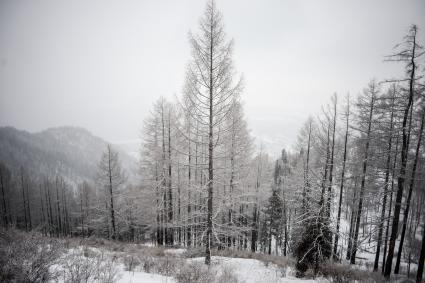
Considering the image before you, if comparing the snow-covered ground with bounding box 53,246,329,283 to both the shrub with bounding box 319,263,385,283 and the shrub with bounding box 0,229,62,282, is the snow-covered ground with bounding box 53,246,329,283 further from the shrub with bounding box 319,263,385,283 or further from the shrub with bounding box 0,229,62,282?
the shrub with bounding box 319,263,385,283

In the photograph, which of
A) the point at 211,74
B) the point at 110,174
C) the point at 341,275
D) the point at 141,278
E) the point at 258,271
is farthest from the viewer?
the point at 110,174

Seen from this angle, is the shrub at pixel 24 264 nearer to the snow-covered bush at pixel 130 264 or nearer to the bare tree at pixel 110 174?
the snow-covered bush at pixel 130 264

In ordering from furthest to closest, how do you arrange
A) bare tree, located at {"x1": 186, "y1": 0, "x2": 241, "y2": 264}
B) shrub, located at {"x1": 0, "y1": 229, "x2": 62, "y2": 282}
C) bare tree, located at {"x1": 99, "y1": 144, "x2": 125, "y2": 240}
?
bare tree, located at {"x1": 99, "y1": 144, "x2": 125, "y2": 240}
bare tree, located at {"x1": 186, "y1": 0, "x2": 241, "y2": 264}
shrub, located at {"x1": 0, "y1": 229, "x2": 62, "y2": 282}

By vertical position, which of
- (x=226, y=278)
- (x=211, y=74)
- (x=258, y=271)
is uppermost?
(x=211, y=74)

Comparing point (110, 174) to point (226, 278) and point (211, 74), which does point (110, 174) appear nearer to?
point (211, 74)

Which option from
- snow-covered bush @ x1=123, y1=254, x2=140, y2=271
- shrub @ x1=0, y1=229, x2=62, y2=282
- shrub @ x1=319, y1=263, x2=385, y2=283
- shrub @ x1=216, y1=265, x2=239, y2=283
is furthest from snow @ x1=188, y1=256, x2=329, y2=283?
shrub @ x1=0, y1=229, x2=62, y2=282

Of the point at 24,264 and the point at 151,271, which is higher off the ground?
the point at 24,264

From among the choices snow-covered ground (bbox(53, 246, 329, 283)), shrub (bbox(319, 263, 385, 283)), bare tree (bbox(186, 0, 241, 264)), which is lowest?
shrub (bbox(319, 263, 385, 283))

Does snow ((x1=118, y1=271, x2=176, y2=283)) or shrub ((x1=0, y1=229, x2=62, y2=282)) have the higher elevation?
shrub ((x1=0, y1=229, x2=62, y2=282))

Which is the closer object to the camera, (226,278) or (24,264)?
(24,264)

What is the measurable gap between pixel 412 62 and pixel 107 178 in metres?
25.5

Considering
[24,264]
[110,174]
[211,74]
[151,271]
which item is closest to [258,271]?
[151,271]

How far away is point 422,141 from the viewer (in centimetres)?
1019

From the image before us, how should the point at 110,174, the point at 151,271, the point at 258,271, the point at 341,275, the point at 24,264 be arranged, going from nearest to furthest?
the point at 24,264
the point at 151,271
the point at 341,275
the point at 258,271
the point at 110,174
